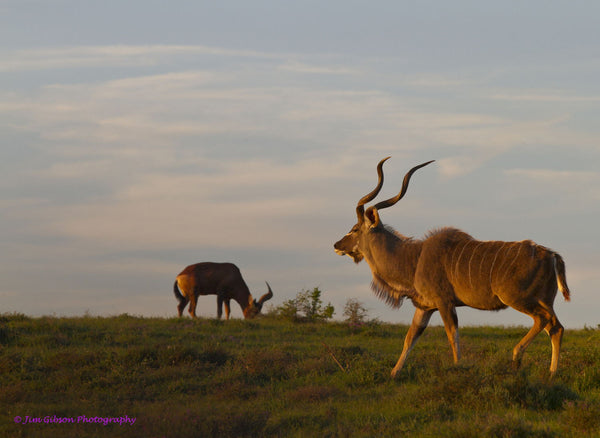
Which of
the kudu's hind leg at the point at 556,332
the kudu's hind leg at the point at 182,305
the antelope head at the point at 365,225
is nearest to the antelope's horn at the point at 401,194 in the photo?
the antelope head at the point at 365,225

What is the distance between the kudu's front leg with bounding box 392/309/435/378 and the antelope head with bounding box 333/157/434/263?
1725 millimetres

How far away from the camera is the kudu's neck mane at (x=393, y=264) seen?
1320 centimetres

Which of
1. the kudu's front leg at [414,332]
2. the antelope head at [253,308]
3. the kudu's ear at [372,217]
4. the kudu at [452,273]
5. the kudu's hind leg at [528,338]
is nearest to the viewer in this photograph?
the kudu's hind leg at [528,338]

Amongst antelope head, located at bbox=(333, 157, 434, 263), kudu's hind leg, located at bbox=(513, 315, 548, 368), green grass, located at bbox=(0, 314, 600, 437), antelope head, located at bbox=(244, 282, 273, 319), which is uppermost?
antelope head, located at bbox=(333, 157, 434, 263)

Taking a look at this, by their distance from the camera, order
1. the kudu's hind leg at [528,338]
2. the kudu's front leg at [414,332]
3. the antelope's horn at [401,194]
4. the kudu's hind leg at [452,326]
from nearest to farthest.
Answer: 1. the kudu's hind leg at [528,338]
2. the kudu's hind leg at [452,326]
3. the kudu's front leg at [414,332]
4. the antelope's horn at [401,194]

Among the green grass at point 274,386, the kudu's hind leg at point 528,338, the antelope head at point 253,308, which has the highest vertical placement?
the antelope head at point 253,308

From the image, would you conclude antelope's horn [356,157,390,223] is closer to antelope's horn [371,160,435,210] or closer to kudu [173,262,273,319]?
antelope's horn [371,160,435,210]

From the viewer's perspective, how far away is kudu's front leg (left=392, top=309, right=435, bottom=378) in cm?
1250

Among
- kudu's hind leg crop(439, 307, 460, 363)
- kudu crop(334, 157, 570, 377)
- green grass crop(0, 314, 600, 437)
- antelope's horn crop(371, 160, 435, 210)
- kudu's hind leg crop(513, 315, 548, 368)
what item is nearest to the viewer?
green grass crop(0, 314, 600, 437)

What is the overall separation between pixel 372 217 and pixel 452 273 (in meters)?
2.01

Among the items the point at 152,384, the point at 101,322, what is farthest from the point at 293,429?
the point at 101,322

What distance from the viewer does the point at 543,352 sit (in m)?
15.9

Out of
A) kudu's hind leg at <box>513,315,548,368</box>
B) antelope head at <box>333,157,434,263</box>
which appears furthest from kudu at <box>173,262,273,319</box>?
kudu's hind leg at <box>513,315,548,368</box>

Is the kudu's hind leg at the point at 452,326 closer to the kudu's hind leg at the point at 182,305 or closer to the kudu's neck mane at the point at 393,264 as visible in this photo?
the kudu's neck mane at the point at 393,264
